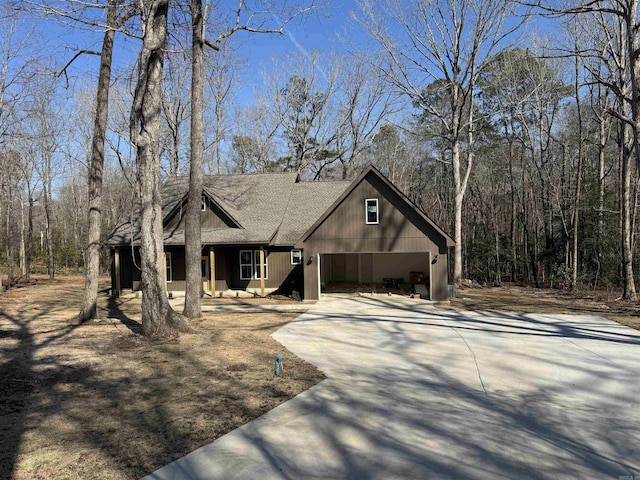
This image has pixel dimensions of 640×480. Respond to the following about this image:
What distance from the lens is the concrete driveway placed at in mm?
4477

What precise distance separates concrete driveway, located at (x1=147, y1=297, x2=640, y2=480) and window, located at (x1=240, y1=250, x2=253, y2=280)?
11158 mm

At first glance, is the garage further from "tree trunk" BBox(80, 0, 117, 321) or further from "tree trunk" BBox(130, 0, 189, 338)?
"tree trunk" BBox(130, 0, 189, 338)

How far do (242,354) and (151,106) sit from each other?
6.05 meters

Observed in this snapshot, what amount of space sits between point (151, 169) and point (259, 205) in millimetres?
13566

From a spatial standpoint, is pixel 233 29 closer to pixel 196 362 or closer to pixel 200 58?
pixel 200 58

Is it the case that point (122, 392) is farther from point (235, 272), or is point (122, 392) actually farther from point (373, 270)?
point (373, 270)

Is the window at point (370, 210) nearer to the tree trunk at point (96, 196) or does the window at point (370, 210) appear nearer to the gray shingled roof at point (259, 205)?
the gray shingled roof at point (259, 205)

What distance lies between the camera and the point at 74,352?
937cm

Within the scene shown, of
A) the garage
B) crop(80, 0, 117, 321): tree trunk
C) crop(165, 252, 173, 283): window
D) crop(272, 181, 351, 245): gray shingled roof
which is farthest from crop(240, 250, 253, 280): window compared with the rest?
crop(80, 0, 117, 321): tree trunk

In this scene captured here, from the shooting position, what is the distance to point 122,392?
6855mm

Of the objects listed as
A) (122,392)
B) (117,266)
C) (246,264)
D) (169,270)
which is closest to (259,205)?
(246,264)

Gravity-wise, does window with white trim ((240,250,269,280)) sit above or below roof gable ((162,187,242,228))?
below

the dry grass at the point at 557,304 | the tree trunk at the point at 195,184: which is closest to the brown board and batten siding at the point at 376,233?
the dry grass at the point at 557,304

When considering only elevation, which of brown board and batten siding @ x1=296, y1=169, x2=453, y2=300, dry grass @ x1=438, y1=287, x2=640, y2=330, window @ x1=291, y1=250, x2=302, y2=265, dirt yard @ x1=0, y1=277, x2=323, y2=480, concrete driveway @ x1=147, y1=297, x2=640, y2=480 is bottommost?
dry grass @ x1=438, y1=287, x2=640, y2=330
